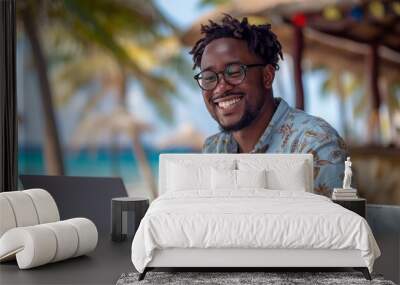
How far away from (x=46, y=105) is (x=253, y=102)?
2.84m

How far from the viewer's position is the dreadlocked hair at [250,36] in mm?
6695

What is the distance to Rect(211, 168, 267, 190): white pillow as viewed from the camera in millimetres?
5633

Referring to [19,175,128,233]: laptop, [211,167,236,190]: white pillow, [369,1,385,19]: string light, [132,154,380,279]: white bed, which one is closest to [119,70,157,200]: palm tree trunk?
[19,175,128,233]: laptop

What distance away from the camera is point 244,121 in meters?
6.69

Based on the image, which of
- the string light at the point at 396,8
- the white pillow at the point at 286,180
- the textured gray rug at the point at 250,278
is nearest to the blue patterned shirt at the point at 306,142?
the white pillow at the point at 286,180

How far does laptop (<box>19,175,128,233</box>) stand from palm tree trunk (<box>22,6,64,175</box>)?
33 cm

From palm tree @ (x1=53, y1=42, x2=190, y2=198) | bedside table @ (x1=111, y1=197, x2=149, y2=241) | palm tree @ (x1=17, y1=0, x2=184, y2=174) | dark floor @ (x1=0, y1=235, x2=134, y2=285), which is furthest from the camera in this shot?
palm tree @ (x1=17, y1=0, x2=184, y2=174)

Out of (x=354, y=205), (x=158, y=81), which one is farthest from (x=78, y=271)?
(x=158, y=81)

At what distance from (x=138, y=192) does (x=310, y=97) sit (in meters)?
2.43

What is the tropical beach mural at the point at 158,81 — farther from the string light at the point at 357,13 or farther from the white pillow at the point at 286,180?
the white pillow at the point at 286,180

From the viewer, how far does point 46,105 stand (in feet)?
25.9

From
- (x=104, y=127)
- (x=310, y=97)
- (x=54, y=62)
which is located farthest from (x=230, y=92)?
(x=54, y=62)

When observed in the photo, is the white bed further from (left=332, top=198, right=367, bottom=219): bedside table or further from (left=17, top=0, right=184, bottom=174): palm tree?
(left=17, top=0, right=184, bottom=174): palm tree

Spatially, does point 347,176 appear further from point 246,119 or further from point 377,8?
point 377,8
